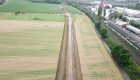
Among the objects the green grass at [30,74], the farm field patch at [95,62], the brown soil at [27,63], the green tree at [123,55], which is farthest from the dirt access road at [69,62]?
the green tree at [123,55]

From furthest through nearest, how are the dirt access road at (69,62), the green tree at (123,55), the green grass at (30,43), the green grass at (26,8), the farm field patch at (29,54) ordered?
the green grass at (26,8), the green grass at (30,43), the green tree at (123,55), the dirt access road at (69,62), the farm field patch at (29,54)

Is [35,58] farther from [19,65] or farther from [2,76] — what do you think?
[2,76]

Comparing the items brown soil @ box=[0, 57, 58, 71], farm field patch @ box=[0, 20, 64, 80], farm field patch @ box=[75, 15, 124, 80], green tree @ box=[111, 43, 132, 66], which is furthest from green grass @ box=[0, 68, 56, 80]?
green tree @ box=[111, 43, 132, 66]

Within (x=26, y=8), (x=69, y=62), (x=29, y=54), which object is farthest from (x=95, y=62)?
(x=26, y=8)

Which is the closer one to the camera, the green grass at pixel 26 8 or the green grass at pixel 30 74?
the green grass at pixel 30 74

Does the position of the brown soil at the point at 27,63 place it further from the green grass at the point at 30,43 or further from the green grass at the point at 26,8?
the green grass at the point at 26,8

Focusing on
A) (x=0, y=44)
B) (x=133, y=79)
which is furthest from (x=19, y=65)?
(x=133, y=79)

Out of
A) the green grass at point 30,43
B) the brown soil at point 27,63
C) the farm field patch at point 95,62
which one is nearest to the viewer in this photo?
the farm field patch at point 95,62
